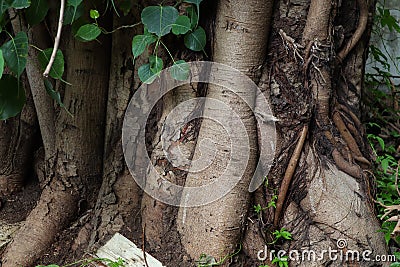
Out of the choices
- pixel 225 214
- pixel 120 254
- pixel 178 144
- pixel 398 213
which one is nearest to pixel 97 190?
pixel 120 254

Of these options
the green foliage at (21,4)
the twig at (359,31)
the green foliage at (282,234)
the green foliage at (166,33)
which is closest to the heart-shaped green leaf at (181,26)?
the green foliage at (166,33)

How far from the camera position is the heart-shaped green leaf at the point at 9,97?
4.33ft

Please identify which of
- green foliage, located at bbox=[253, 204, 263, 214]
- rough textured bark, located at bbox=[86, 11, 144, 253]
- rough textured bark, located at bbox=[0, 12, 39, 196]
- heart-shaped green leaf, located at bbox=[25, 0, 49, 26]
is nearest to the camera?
heart-shaped green leaf, located at bbox=[25, 0, 49, 26]

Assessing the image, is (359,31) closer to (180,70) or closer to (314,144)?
(314,144)

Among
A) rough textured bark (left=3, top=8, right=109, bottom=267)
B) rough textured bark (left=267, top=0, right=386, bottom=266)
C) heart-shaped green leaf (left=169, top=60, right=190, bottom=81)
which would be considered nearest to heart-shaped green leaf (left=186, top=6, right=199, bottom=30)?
heart-shaped green leaf (left=169, top=60, right=190, bottom=81)

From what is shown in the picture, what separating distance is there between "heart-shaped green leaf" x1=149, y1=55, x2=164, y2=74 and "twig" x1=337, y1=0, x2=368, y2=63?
53 centimetres

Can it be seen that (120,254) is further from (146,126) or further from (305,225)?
(305,225)

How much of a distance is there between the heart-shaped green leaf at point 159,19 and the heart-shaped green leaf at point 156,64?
0.32ft

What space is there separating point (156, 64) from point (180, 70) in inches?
2.6

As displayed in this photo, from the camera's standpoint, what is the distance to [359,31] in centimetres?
148

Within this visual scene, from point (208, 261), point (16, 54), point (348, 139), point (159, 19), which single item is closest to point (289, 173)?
point (348, 139)

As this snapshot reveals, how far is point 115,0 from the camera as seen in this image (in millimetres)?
1481

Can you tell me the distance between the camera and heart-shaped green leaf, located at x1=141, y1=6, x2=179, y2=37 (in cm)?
124

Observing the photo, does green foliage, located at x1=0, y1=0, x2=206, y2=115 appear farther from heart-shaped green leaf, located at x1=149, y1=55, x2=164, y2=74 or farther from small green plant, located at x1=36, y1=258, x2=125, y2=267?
small green plant, located at x1=36, y1=258, x2=125, y2=267
